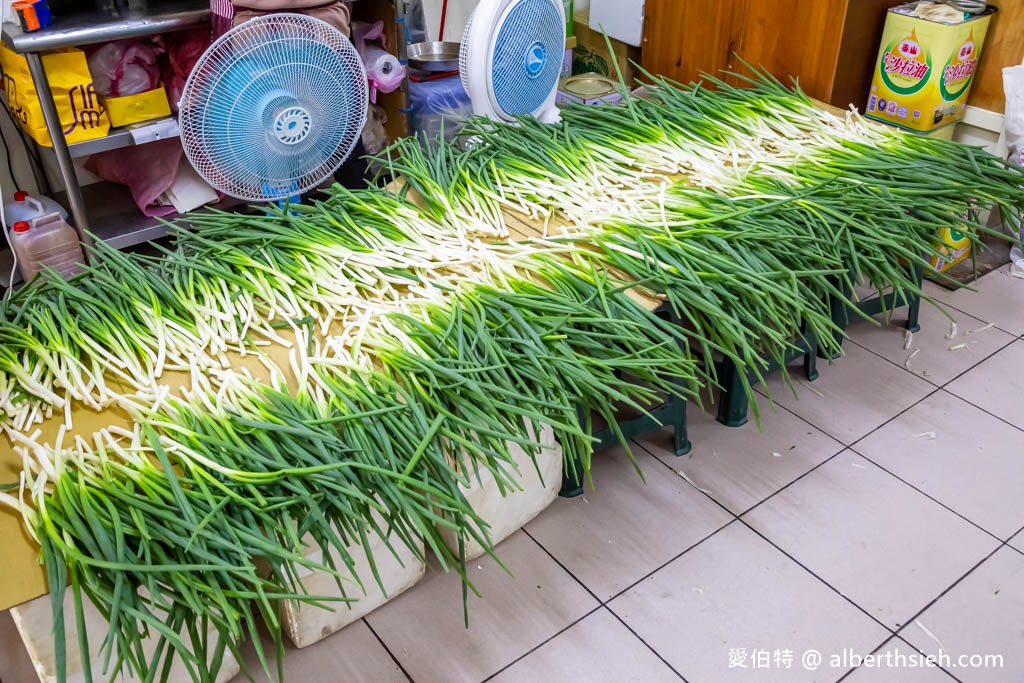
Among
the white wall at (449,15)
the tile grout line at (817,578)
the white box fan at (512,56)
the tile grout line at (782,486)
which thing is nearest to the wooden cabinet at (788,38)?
the white box fan at (512,56)

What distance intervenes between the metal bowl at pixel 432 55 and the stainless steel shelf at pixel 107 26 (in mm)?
698

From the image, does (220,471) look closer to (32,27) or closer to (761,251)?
(761,251)

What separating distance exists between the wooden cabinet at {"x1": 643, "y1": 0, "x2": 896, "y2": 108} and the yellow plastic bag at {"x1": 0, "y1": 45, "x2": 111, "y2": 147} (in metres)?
1.88

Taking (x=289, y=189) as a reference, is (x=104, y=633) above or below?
below

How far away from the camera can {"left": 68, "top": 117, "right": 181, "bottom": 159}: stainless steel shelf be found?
88.2 inches

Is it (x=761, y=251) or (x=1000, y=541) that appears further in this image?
(x=1000, y=541)

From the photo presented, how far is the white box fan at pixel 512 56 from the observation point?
1.95m

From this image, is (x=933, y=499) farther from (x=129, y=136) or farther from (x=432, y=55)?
(x=129, y=136)

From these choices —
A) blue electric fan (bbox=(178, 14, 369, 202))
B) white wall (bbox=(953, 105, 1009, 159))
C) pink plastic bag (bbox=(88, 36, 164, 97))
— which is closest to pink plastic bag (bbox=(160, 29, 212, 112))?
pink plastic bag (bbox=(88, 36, 164, 97))

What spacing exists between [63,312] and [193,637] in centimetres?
65

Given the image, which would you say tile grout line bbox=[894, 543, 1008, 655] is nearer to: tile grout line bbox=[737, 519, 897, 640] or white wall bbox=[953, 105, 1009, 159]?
tile grout line bbox=[737, 519, 897, 640]

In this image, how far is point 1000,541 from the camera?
1789 mm

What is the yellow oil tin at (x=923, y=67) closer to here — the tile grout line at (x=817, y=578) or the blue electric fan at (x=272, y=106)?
the tile grout line at (x=817, y=578)

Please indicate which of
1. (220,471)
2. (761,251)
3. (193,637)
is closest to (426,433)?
(220,471)
